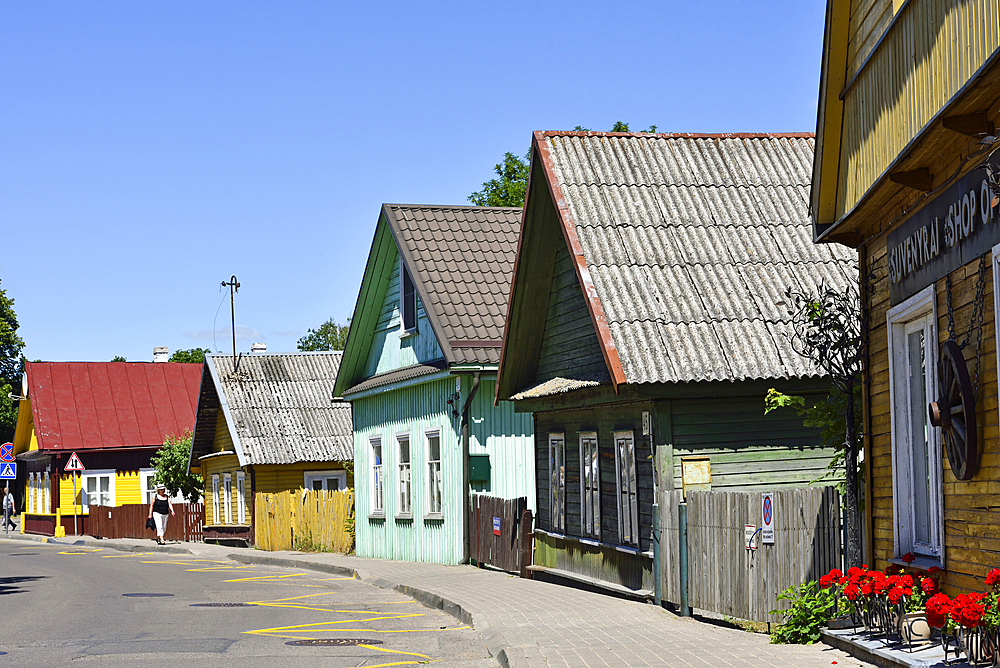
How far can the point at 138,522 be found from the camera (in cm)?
4025

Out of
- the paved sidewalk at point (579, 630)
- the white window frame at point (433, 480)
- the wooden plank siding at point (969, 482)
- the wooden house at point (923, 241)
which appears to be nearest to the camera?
the wooden house at point (923, 241)

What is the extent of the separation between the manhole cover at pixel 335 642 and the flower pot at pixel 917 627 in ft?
17.7

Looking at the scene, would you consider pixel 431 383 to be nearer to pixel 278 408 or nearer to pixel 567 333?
pixel 567 333

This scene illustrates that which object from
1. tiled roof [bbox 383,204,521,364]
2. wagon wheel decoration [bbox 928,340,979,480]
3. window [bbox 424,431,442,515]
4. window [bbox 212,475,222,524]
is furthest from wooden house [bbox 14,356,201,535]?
wagon wheel decoration [bbox 928,340,979,480]

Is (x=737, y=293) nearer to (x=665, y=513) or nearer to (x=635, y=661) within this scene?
(x=665, y=513)

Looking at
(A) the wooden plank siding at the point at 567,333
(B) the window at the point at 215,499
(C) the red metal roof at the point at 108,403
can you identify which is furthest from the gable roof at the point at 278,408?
(A) the wooden plank siding at the point at 567,333

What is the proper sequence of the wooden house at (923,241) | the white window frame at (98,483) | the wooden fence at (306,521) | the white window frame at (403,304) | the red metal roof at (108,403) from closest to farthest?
the wooden house at (923,241), the white window frame at (403,304), the wooden fence at (306,521), the white window frame at (98,483), the red metal roof at (108,403)

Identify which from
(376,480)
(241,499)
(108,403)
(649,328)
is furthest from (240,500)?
(649,328)

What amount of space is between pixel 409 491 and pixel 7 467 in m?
25.5

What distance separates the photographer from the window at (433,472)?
23.2 m

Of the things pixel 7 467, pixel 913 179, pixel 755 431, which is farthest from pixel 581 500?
pixel 7 467

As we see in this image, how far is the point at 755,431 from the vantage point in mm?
14047

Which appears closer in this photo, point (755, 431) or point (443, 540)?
point (755, 431)

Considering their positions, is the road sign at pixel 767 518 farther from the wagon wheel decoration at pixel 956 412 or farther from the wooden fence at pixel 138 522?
the wooden fence at pixel 138 522
